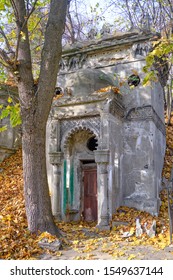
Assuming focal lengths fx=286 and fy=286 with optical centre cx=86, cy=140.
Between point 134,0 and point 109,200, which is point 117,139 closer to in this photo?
point 109,200

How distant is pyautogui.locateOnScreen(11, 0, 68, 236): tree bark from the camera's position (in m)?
6.97

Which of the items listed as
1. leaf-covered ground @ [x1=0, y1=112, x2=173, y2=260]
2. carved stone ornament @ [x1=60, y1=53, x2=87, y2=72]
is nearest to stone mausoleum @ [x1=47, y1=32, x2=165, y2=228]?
leaf-covered ground @ [x1=0, y1=112, x2=173, y2=260]

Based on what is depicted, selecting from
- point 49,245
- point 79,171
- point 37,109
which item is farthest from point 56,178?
point 49,245

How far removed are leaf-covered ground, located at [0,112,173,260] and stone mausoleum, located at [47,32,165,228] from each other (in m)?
0.58

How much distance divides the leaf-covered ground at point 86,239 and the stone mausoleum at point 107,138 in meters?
0.58

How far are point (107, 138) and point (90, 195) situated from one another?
9.34 ft

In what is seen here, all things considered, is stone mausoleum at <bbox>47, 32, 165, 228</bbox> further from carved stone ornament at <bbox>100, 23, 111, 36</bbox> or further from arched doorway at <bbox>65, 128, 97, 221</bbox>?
carved stone ornament at <bbox>100, 23, 111, 36</bbox>

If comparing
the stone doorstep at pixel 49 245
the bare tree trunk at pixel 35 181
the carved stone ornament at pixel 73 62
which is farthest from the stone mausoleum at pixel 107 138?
the stone doorstep at pixel 49 245

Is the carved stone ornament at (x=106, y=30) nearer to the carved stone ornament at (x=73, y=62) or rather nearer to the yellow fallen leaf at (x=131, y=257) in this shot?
the carved stone ornament at (x=73, y=62)

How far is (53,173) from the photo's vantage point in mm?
10492

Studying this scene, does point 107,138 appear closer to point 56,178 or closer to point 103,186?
point 103,186

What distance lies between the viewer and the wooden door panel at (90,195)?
36.8 feet

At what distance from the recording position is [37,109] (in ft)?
23.4
